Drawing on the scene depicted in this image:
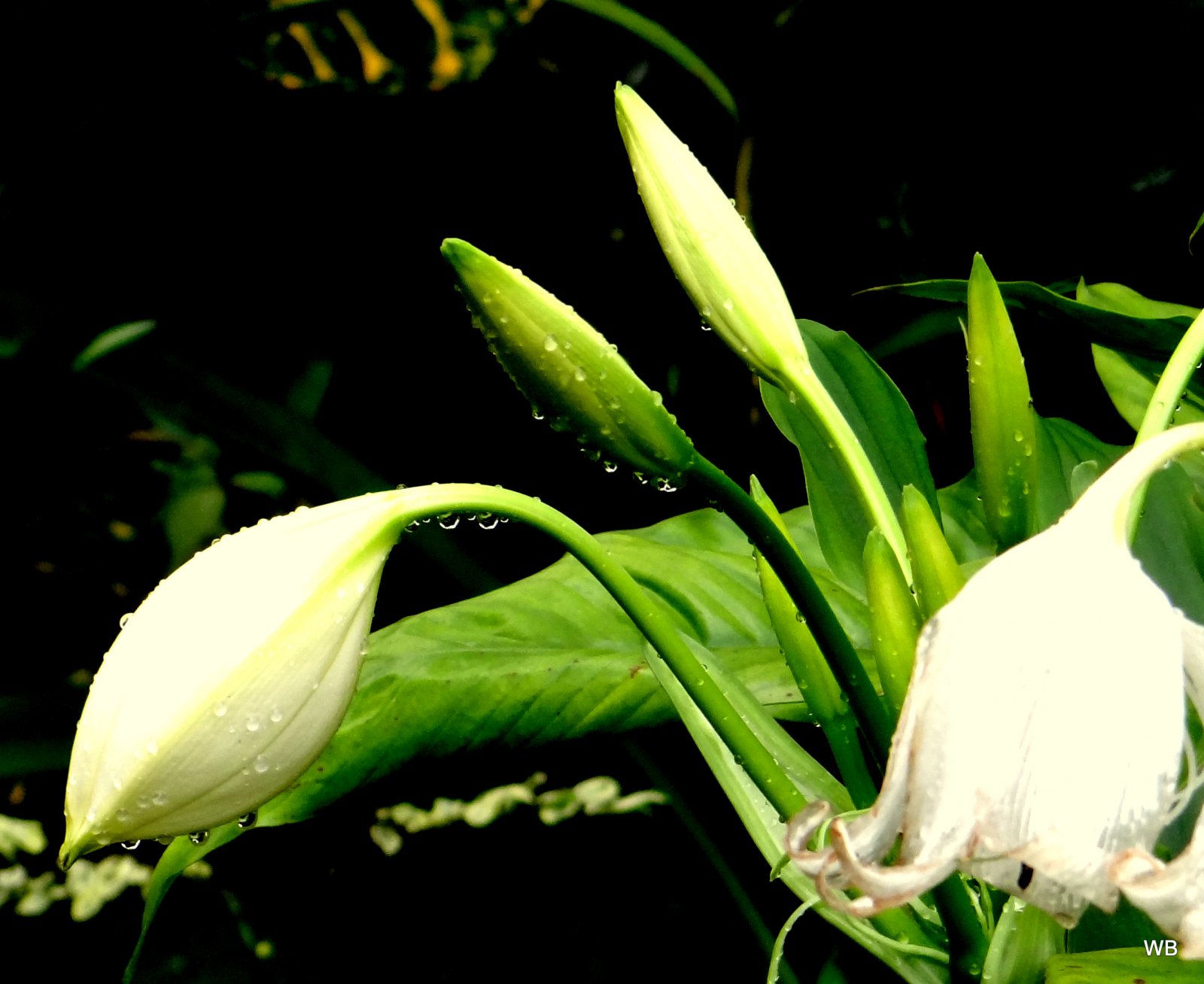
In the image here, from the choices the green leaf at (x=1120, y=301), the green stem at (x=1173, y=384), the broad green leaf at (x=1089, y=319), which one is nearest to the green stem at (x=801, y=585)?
the green stem at (x=1173, y=384)

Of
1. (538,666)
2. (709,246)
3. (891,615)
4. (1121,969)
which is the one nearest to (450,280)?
(538,666)

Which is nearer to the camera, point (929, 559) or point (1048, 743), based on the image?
point (1048, 743)

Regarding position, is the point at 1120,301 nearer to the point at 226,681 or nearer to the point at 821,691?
the point at 821,691

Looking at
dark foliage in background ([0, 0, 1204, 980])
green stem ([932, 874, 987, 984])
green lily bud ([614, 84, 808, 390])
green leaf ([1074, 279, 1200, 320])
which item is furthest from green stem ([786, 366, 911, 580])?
dark foliage in background ([0, 0, 1204, 980])

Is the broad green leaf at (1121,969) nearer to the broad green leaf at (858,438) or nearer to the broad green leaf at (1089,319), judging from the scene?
the broad green leaf at (858,438)

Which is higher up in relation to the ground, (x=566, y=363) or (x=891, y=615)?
(x=566, y=363)

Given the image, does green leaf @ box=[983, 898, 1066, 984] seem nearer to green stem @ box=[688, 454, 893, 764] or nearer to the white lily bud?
green stem @ box=[688, 454, 893, 764]

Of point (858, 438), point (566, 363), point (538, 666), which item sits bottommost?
point (538, 666)

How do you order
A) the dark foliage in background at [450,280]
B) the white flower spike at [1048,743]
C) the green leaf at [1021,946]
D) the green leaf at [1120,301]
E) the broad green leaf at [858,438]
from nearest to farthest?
1. the white flower spike at [1048,743]
2. the green leaf at [1021,946]
3. the broad green leaf at [858,438]
4. the green leaf at [1120,301]
5. the dark foliage in background at [450,280]
